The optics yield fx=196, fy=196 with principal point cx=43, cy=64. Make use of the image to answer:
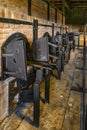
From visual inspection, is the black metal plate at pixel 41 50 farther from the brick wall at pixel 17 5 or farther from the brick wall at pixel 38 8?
the brick wall at pixel 38 8

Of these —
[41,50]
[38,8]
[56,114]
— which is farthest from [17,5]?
[56,114]

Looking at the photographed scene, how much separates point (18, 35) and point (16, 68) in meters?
0.66

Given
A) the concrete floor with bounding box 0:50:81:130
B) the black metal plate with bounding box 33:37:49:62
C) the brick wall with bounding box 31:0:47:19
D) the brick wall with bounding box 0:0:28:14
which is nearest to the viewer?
the concrete floor with bounding box 0:50:81:130

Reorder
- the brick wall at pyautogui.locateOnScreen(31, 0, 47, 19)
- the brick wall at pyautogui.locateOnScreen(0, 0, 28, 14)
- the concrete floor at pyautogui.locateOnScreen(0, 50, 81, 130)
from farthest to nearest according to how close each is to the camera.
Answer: the brick wall at pyautogui.locateOnScreen(31, 0, 47, 19)
the brick wall at pyautogui.locateOnScreen(0, 0, 28, 14)
the concrete floor at pyautogui.locateOnScreen(0, 50, 81, 130)

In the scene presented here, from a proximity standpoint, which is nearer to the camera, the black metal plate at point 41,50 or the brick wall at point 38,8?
the black metal plate at point 41,50

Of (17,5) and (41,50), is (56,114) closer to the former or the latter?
(41,50)

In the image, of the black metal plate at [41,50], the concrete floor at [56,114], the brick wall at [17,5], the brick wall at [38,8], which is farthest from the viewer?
the brick wall at [38,8]

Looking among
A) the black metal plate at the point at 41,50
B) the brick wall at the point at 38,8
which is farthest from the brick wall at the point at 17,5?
the black metal plate at the point at 41,50

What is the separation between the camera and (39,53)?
101 inches

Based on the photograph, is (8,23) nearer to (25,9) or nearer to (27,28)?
(27,28)

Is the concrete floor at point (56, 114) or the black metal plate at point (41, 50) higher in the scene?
the black metal plate at point (41, 50)

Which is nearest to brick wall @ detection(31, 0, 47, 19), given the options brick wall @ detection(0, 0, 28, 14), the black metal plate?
brick wall @ detection(0, 0, 28, 14)

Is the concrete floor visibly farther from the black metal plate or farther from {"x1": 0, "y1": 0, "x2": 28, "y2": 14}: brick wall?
{"x1": 0, "y1": 0, "x2": 28, "y2": 14}: brick wall

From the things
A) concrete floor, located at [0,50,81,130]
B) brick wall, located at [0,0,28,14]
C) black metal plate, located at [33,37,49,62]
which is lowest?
concrete floor, located at [0,50,81,130]
